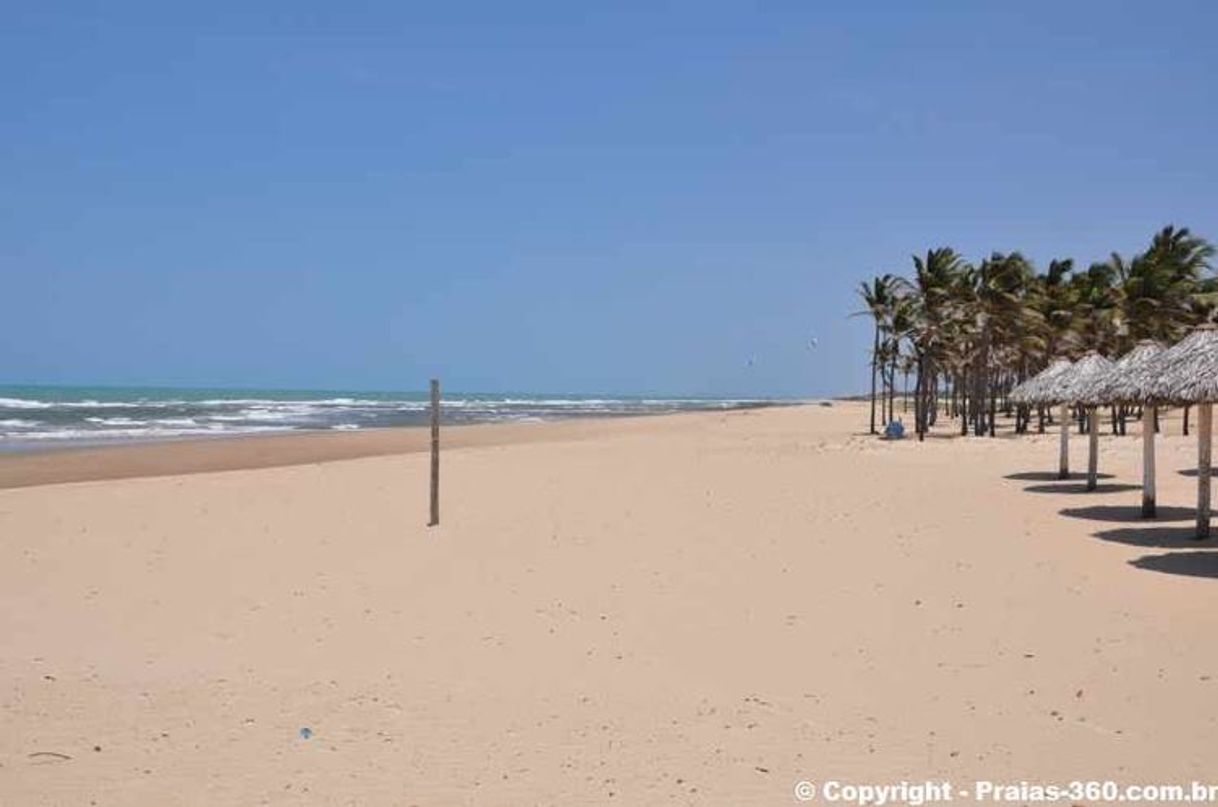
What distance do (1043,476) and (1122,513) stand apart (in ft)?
18.3

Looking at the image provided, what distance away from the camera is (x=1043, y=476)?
20016 mm

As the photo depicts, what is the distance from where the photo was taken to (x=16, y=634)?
805 cm

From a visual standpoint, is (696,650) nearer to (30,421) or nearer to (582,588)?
(582,588)

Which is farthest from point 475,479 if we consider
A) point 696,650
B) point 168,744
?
point 168,744

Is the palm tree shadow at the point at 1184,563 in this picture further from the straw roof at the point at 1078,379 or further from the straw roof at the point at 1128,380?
the straw roof at the point at 1078,379

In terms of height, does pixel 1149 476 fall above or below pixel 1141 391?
below

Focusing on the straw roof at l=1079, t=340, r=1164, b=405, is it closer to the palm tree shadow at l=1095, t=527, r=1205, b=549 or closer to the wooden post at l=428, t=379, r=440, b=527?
the palm tree shadow at l=1095, t=527, r=1205, b=549

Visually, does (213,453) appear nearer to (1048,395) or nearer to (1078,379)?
(1048,395)

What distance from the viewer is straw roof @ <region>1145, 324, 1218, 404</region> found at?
1138 centimetres

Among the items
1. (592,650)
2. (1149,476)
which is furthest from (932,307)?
(592,650)

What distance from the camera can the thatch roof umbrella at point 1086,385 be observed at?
16.3 metres

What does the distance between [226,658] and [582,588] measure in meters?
3.39

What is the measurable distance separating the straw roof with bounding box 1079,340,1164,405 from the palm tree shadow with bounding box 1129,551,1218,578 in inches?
94.3

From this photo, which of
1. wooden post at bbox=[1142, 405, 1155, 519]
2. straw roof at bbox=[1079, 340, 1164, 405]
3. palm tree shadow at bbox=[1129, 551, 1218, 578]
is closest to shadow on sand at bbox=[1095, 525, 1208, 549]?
palm tree shadow at bbox=[1129, 551, 1218, 578]
